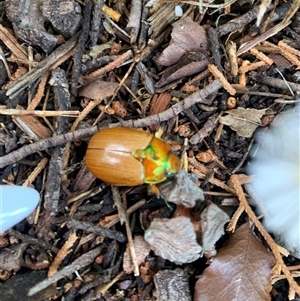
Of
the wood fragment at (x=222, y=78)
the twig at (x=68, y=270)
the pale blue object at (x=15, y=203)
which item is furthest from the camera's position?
the wood fragment at (x=222, y=78)

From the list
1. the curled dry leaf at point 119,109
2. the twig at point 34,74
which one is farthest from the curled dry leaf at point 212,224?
the twig at point 34,74

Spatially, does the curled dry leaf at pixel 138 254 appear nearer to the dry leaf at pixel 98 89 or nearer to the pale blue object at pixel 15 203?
the pale blue object at pixel 15 203

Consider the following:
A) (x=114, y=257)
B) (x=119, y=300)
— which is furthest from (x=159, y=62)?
(x=119, y=300)

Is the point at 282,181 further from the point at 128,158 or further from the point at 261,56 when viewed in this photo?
the point at 128,158

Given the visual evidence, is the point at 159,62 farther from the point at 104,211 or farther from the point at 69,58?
the point at 104,211

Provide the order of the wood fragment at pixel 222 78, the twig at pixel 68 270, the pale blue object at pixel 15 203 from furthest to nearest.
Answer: the wood fragment at pixel 222 78, the twig at pixel 68 270, the pale blue object at pixel 15 203
